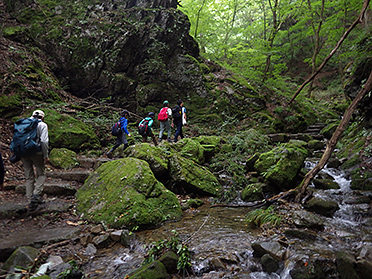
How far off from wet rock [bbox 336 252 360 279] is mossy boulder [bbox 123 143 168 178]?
5.28 metres

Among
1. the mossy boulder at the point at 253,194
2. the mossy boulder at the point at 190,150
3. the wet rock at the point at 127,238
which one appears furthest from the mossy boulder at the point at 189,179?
the wet rock at the point at 127,238

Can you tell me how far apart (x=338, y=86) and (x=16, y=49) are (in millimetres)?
31566

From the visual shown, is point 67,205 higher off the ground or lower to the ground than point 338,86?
lower

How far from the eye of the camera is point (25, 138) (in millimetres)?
4668

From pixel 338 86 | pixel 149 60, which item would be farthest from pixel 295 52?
pixel 149 60

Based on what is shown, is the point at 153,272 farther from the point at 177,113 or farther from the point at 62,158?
the point at 177,113

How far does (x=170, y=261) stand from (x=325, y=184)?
7.12 m

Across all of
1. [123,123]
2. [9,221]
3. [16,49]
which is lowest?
[9,221]

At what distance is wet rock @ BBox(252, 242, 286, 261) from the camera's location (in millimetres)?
3843

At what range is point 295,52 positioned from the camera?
30250mm

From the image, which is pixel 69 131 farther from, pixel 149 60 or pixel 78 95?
pixel 149 60

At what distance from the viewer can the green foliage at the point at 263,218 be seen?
5.12m

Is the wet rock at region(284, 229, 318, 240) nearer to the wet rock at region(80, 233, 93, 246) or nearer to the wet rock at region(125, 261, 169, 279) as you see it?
the wet rock at region(125, 261, 169, 279)

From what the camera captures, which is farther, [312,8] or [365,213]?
[312,8]
